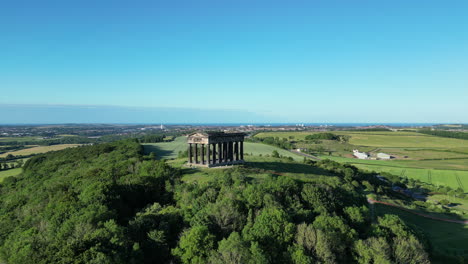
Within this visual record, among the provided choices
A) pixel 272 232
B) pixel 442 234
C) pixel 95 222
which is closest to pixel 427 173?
pixel 442 234

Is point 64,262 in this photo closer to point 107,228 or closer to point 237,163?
point 107,228

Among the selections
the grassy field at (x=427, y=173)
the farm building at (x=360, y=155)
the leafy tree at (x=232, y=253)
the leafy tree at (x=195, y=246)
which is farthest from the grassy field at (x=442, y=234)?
the farm building at (x=360, y=155)

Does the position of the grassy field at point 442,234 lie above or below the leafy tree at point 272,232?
below

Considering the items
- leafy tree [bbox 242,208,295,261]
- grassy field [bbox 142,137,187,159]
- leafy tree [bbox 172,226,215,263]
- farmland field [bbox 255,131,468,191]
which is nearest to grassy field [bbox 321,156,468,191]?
farmland field [bbox 255,131,468,191]

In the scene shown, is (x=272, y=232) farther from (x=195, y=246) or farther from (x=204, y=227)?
(x=195, y=246)

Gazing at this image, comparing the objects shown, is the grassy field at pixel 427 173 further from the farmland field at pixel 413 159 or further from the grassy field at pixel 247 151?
the grassy field at pixel 247 151

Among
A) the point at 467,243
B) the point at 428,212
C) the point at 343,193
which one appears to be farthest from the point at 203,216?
the point at 428,212
